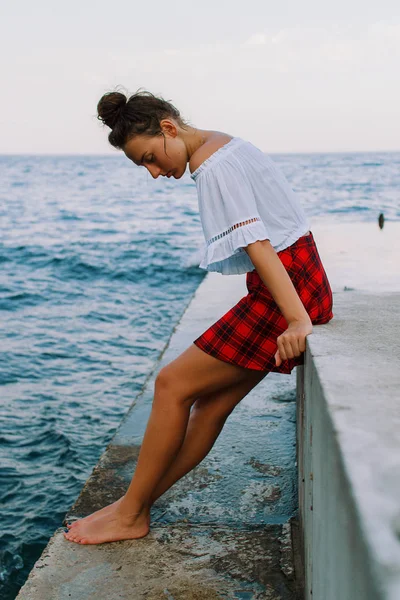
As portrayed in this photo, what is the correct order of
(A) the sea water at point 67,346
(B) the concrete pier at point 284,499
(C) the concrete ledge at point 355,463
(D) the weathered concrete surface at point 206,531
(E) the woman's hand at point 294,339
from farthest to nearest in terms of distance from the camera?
(A) the sea water at point 67,346 < (D) the weathered concrete surface at point 206,531 < (E) the woman's hand at point 294,339 < (B) the concrete pier at point 284,499 < (C) the concrete ledge at point 355,463

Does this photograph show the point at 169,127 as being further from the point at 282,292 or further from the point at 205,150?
the point at 282,292

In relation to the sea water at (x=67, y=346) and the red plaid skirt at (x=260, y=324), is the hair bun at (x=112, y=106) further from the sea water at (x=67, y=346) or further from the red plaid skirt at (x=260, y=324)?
the sea water at (x=67, y=346)

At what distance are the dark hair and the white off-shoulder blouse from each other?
25 centimetres

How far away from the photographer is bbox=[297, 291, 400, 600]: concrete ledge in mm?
875

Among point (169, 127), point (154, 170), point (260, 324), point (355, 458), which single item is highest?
point (169, 127)

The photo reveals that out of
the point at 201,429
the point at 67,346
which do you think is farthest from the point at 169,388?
the point at 67,346

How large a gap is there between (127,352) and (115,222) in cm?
1884

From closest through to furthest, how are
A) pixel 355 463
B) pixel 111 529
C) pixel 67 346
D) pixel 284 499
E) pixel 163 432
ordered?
pixel 355 463
pixel 163 432
pixel 111 529
pixel 284 499
pixel 67 346

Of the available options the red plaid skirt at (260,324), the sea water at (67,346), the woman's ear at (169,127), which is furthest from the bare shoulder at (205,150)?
the sea water at (67,346)

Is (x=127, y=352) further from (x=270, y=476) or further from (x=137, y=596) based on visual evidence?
(x=137, y=596)

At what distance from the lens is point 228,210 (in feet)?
7.00

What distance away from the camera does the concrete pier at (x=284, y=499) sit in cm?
102

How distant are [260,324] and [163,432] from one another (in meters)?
0.48

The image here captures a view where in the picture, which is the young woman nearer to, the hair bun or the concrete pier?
the hair bun
